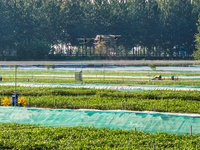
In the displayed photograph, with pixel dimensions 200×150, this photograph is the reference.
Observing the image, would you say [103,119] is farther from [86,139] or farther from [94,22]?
[94,22]

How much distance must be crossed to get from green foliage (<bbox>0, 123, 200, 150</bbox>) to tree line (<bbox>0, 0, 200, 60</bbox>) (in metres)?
58.8

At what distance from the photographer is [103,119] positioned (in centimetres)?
1998

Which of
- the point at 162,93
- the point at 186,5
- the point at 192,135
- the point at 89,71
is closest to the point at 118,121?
the point at 192,135

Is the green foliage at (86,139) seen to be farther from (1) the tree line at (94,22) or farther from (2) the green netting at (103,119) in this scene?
(1) the tree line at (94,22)

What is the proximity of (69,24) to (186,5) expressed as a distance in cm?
3169

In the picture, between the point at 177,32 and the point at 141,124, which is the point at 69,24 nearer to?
the point at 177,32

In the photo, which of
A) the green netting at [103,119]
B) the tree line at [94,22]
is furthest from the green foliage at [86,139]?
the tree line at [94,22]

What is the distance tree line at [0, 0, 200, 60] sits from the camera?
8006 cm

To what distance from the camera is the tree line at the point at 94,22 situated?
8006cm

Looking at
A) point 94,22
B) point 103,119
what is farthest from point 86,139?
point 94,22

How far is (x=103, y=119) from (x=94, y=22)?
218ft

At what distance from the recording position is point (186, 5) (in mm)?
90938

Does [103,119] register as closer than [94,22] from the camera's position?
Yes

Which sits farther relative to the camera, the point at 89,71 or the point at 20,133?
the point at 89,71
